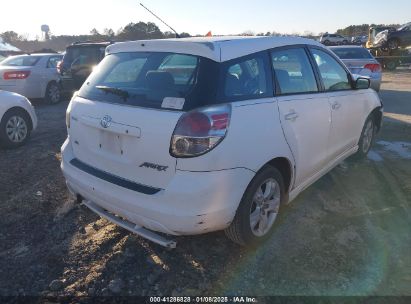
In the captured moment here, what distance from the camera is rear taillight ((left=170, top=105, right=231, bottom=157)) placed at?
268cm

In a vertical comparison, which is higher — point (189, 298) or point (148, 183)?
point (148, 183)

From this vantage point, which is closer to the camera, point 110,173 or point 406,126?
point 110,173

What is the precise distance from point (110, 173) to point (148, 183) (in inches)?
17.2

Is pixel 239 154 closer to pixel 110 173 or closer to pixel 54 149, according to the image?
pixel 110 173

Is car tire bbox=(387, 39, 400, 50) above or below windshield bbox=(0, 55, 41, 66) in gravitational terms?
above

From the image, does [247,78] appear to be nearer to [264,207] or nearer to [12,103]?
[264,207]

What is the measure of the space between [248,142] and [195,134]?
0.45 metres

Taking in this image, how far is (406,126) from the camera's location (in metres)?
8.10

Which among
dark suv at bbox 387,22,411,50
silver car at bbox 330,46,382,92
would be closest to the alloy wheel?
silver car at bbox 330,46,382,92

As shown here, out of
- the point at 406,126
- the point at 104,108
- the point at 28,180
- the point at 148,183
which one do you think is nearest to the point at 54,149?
the point at 28,180

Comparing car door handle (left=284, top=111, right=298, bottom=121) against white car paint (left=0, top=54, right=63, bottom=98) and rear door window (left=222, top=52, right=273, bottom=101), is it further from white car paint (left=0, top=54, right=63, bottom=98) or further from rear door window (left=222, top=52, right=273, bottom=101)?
white car paint (left=0, top=54, right=63, bottom=98)

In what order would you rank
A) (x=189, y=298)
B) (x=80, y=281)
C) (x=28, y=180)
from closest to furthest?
1. (x=189, y=298)
2. (x=80, y=281)
3. (x=28, y=180)

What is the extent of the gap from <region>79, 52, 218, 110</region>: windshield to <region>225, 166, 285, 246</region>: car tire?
837 mm

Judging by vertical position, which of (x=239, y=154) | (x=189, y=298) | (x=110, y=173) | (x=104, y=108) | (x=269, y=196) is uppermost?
(x=104, y=108)
